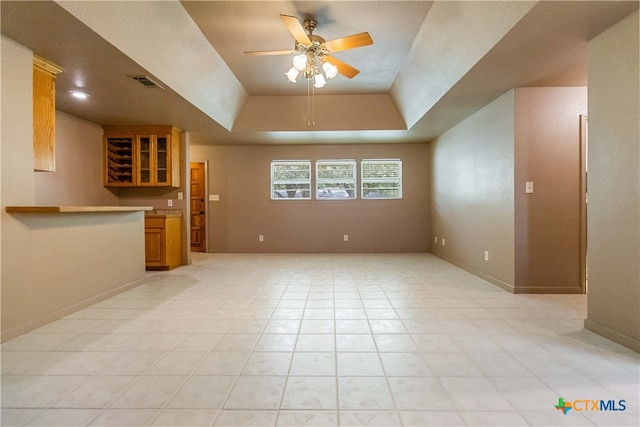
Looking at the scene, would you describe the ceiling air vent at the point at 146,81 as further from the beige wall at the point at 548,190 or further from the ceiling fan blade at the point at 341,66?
the beige wall at the point at 548,190

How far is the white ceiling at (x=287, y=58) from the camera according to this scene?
2.32 metres

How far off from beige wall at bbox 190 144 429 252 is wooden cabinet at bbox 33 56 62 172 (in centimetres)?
389

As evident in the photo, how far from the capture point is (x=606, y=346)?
2203 millimetres

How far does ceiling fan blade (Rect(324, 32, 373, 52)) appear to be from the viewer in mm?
2811

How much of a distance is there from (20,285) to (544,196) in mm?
5198

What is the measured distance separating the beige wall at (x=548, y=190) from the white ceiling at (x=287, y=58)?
0.25m

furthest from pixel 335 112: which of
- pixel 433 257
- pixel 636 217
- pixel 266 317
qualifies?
pixel 636 217

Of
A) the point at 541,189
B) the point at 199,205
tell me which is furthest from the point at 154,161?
the point at 541,189

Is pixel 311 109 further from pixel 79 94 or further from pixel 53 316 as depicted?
pixel 53 316

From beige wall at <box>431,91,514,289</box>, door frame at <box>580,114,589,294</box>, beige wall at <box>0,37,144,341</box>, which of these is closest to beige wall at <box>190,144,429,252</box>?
beige wall at <box>431,91,514,289</box>

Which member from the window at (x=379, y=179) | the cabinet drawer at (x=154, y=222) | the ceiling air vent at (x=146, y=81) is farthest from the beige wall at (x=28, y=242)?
the window at (x=379, y=179)

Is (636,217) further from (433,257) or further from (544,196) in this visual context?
(433,257)

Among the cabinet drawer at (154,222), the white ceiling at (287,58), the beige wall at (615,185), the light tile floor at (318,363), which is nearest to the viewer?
the light tile floor at (318,363)

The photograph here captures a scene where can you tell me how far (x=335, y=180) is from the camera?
690 centimetres
